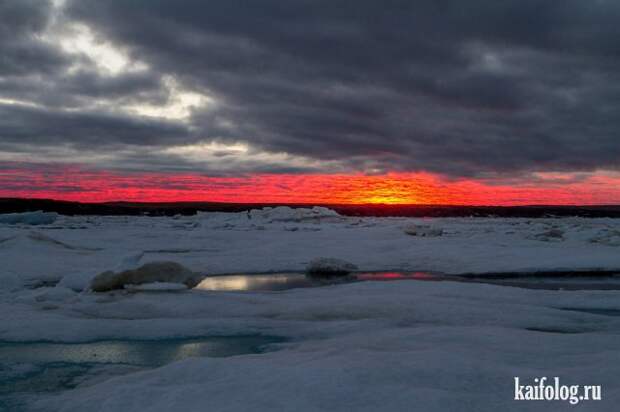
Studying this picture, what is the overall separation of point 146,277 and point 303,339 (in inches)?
146

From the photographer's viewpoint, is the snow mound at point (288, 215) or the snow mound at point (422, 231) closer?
the snow mound at point (422, 231)

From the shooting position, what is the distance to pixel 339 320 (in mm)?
5387

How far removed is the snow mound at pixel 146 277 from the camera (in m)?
7.06

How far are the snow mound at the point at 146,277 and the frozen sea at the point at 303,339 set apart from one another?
17cm

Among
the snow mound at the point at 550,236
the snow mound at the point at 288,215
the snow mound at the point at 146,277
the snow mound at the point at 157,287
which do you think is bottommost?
the snow mound at the point at 157,287

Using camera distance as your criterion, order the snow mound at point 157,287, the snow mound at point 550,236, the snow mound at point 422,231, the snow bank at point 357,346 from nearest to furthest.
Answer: the snow bank at point 357,346 < the snow mound at point 157,287 < the snow mound at point 550,236 < the snow mound at point 422,231

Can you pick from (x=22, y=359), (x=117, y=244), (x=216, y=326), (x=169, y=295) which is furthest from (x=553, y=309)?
(x=117, y=244)

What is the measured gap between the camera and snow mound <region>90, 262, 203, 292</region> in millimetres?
7062

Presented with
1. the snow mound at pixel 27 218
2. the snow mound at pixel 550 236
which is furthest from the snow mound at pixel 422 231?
the snow mound at pixel 27 218

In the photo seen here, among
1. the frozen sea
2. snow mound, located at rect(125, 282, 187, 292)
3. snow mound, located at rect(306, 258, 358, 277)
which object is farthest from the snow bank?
snow mound, located at rect(306, 258, 358, 277)

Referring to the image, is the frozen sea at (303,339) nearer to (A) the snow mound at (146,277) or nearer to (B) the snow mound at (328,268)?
(A) the snow mound at (146,277)

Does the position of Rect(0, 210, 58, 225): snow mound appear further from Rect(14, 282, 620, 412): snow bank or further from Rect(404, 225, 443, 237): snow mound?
Rect(14, 282, 620, 412): snow bank

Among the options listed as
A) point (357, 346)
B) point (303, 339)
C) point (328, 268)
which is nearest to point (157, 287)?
point (303, 339)

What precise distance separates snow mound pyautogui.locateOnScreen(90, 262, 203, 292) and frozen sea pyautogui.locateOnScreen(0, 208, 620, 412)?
0.17 meters
